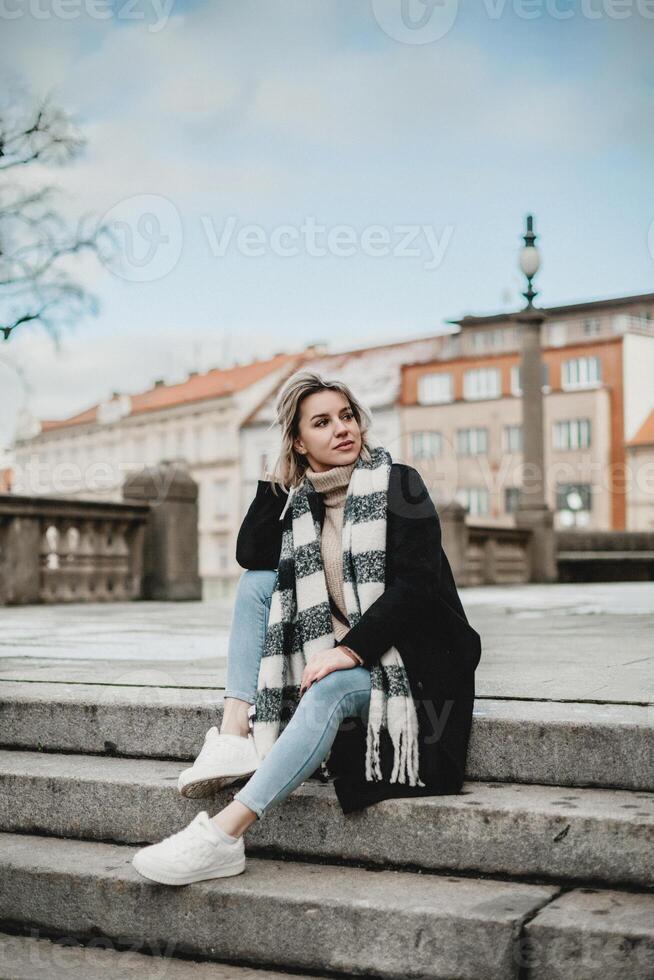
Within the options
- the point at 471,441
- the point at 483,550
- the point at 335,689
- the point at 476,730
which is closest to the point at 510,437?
the point at 471,441

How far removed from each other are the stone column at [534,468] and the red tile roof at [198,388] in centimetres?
4429

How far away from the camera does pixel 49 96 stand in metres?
10.1

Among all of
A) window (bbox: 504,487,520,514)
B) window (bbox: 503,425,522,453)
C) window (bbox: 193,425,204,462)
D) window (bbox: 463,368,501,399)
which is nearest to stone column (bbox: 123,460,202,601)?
window (bbox: 503,425,522,453)

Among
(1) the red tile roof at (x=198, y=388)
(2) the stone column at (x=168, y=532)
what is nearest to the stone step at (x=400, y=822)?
(2) the stone column at (x=168, y=532)

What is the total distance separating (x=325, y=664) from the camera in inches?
136

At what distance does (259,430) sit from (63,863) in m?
60.1

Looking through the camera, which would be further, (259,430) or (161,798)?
→ (259,430)

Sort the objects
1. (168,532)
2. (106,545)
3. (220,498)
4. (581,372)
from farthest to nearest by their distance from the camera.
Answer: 1. (220,498)
2. (581,372)
3. (168,532)
4. (106,545)

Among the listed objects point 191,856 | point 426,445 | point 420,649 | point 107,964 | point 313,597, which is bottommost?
point 107,964

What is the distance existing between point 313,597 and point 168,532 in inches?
370

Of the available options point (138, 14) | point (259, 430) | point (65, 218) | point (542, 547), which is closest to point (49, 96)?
point (65, 218)

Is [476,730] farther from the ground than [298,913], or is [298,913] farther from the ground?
[476,730]

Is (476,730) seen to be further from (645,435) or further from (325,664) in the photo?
(645,435)

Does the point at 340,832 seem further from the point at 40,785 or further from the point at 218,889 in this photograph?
the point at 40,785
